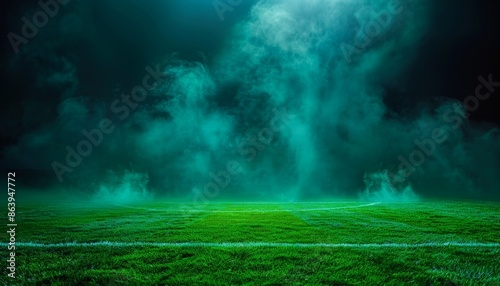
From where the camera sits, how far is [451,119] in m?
28.0

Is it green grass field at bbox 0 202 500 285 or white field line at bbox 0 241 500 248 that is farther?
white field line at bbox 0 241 500 248

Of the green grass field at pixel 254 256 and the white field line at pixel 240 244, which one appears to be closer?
the green grass field at pixel 254 256

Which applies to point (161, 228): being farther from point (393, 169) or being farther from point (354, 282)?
point (393, 169)

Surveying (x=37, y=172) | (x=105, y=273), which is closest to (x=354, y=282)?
(x=105, y=273)

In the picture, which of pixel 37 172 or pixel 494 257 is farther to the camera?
pixel 37 172

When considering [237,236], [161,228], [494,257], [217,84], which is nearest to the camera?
[494,257]

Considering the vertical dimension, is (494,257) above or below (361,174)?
below

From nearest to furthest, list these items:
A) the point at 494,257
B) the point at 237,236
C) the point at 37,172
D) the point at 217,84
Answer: the point at 494,257 → the point at 237,236 → the point at 37,172 → the point at 217,84

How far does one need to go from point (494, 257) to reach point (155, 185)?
2571 centimetres

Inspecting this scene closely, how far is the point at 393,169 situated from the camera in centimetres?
2798

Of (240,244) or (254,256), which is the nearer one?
(254,256)

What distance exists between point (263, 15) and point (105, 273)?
27.0 m

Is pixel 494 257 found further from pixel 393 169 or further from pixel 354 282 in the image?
pixel 393 169

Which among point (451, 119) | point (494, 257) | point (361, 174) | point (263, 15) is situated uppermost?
point (263, 15)
